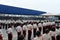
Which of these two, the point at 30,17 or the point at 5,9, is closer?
the point at 5,9

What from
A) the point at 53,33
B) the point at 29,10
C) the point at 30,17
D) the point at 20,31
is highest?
the point at 53,33

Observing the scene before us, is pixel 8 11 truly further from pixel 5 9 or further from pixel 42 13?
pixel 42 13

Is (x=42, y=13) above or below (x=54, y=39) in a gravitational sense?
below

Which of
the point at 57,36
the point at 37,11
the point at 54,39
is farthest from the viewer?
the point at 37,11

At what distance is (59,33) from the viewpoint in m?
8.87

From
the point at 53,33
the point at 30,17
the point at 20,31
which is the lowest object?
the point at 30,17

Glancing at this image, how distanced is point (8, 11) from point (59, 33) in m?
14.4

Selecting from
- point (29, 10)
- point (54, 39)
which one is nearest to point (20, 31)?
point (54, 39)

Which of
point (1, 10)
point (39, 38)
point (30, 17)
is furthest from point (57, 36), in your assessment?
point (30, 17)

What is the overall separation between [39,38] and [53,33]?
192cm

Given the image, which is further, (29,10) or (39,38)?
(29,10)

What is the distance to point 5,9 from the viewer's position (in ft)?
70.7

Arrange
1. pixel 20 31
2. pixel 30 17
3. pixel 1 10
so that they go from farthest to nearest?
pixel 30 17
pixel 1 10
pixel 20 31

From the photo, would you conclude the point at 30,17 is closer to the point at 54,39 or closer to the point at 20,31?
the point at 20,31
